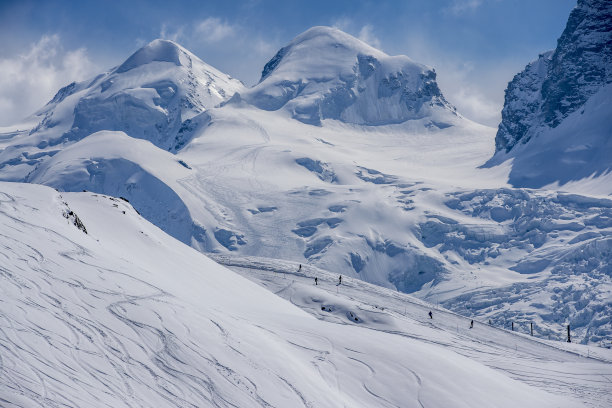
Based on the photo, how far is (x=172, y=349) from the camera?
34.7m

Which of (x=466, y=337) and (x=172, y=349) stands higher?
(x=466, y=337)

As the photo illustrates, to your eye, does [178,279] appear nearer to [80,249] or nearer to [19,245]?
[80,249]

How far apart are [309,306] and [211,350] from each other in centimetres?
4707

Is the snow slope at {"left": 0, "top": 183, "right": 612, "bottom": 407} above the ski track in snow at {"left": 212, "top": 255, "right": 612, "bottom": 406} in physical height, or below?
below

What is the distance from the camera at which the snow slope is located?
3008 centimetres

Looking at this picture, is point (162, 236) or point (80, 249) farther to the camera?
point (162, 236)

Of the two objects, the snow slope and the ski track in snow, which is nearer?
the snow slope

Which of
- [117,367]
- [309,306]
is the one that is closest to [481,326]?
[309,306]

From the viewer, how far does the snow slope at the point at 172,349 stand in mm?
30078

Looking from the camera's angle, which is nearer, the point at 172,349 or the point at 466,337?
the point at 172,349

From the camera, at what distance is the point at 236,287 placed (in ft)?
190

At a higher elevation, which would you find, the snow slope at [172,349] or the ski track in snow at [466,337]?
the ski track in snow at [466,337]

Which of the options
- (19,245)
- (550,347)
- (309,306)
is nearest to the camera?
(19,245)

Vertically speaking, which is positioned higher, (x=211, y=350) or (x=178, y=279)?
(x=178, y=279)
